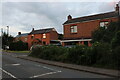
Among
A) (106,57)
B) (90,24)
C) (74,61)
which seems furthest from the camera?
(90,24)

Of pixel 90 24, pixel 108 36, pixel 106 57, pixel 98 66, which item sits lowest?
pixel 98 66

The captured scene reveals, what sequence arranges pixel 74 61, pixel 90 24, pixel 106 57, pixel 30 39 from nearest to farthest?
pixel 106 57
pixel 74 61
pixel 90 24
pixel 30 39

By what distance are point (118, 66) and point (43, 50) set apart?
36.7 feet

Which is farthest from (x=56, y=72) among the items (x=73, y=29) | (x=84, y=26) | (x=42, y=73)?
(x=73, y=29)

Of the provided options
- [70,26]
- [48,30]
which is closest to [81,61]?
[70,26]

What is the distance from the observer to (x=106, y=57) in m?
11.6

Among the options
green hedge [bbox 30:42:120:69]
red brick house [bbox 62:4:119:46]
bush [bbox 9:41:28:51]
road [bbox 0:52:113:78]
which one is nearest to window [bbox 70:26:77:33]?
red brick house [bbox 62:4:119:46]

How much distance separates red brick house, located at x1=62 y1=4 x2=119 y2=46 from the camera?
89.7ft

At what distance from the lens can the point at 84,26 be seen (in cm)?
2975

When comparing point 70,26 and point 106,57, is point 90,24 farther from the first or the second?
point 106,57

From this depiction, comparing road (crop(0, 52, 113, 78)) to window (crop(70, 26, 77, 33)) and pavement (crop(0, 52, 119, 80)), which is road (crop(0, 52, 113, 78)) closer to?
pavement (crop(0, 52, 119, 80))

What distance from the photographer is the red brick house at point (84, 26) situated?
27328 millimetres

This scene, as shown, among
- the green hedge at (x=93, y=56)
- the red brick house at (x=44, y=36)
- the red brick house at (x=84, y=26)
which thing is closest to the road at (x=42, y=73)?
the green hedge at (x=93, y=56)

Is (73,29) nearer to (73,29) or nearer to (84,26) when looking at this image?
(73,29)
